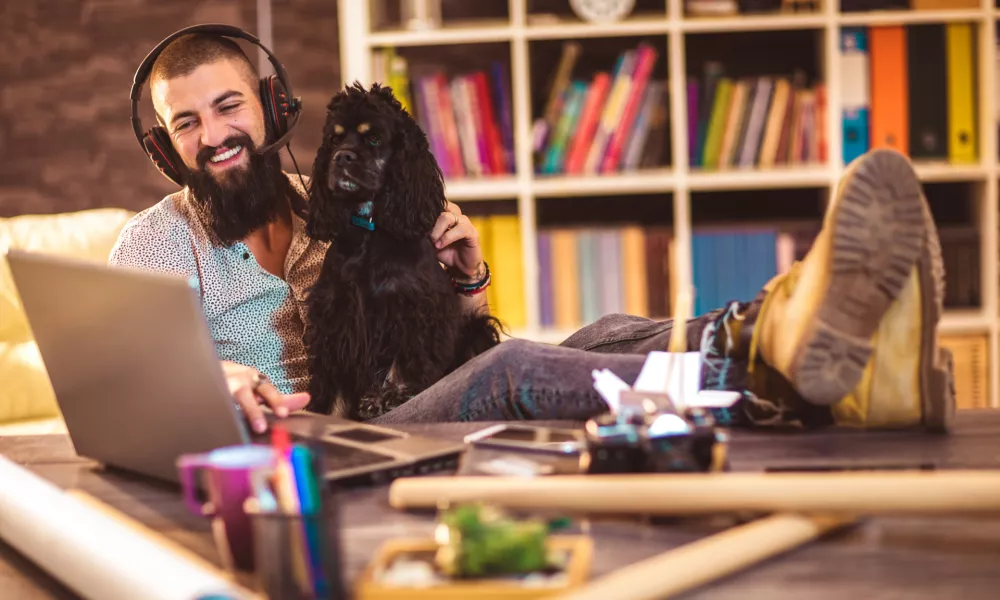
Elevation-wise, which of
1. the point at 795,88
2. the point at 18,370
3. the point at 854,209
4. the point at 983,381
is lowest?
the point at 983,381

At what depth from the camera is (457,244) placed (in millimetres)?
2111

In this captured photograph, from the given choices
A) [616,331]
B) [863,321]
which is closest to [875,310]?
[863,321]

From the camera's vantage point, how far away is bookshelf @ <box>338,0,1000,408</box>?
2.99 metres

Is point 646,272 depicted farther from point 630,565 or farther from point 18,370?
point 630,565

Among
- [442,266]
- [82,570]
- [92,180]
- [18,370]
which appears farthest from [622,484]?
[92,180]


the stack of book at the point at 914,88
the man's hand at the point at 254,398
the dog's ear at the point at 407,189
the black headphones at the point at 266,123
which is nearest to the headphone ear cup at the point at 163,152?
the black headphones at the point at 266,123

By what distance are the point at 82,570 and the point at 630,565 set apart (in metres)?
0.43

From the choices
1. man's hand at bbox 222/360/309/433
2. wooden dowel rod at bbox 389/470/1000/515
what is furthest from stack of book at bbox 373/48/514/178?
wooden dowel rod at bbox 389/470/1000/515

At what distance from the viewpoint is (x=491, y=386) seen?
1481 mm

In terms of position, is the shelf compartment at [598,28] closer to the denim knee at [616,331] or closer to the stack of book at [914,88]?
the stack of book at [914,88]

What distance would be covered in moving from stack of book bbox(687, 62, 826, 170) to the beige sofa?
1.68 meters

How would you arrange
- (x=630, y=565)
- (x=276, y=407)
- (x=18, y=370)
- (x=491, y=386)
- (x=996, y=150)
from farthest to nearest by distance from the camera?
1. (x=996, y=150)
2. (x=18, y=370)
3. (x=491, y=386)
4. (x=276, y=407)
5. (x=630, y=565)

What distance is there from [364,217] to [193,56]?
0.44m

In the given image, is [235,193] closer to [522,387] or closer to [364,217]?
[364,217]
